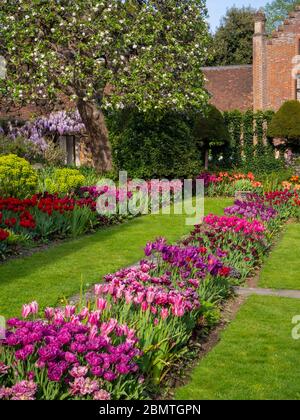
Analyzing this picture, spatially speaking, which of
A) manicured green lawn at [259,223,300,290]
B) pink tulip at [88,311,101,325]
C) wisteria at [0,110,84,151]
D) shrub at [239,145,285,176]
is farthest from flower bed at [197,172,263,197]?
pink tulip at [88,311,101,325]

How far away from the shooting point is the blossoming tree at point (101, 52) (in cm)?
1625

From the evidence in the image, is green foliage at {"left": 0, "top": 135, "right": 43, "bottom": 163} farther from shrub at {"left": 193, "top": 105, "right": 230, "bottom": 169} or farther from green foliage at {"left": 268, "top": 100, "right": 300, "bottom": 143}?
green foliage at {"left": 268, "top": 100, "right": 300, "bottom": 143}

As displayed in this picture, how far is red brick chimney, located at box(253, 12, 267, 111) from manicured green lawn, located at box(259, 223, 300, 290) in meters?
20.0

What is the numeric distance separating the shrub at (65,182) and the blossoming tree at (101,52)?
2979 millimetres

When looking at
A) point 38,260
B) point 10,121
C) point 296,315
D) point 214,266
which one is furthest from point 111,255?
point 10,121

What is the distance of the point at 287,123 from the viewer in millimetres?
24938

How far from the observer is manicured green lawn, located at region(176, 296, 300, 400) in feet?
15.9

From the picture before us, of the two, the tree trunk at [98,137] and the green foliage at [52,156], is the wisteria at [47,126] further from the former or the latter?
the tree trunk at [98,137]

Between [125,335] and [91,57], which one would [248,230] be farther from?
[91,57]

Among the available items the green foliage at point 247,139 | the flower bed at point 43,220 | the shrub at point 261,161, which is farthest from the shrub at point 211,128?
the flower bed at point 43,220

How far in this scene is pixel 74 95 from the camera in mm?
16578

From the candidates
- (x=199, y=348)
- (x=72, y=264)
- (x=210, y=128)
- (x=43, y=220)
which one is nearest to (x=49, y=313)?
(x=199, y=348)

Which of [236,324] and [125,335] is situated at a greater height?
[125,335]

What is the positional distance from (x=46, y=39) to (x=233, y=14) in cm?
3045
